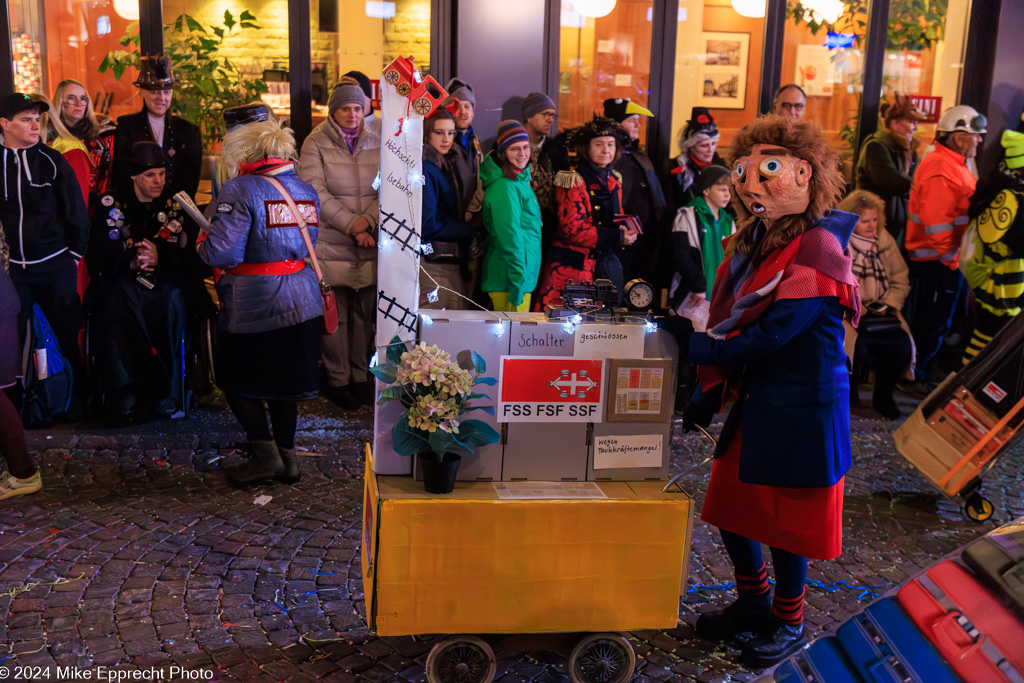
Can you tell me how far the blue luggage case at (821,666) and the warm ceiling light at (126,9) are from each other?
701 cm

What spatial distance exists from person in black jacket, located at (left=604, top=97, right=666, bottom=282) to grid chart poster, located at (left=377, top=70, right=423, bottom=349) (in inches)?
140

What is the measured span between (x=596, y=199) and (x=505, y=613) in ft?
12.3

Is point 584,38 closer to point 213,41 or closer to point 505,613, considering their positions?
point 213,41

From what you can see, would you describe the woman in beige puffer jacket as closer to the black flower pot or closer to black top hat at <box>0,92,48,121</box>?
black top hat at <box>0,92,48,121</box>

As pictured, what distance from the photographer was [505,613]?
130 inches

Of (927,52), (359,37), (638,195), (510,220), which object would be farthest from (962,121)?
(359,37)

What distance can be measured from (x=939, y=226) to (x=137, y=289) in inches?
228

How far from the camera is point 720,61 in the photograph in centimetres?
844

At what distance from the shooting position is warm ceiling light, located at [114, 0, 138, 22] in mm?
7348

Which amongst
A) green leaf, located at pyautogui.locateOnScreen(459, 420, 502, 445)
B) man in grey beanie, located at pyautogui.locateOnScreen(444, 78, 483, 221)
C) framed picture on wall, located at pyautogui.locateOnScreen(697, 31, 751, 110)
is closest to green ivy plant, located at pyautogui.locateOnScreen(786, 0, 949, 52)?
framed picture on wall, located at pyautogui.locateOnScreen(697, 31, 751, 110)

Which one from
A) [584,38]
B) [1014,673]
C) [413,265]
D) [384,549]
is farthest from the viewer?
[584,38]

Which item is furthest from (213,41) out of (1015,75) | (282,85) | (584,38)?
(1015,75)

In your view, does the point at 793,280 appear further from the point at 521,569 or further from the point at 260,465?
the point at 260,465

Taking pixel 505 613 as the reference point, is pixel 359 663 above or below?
below
